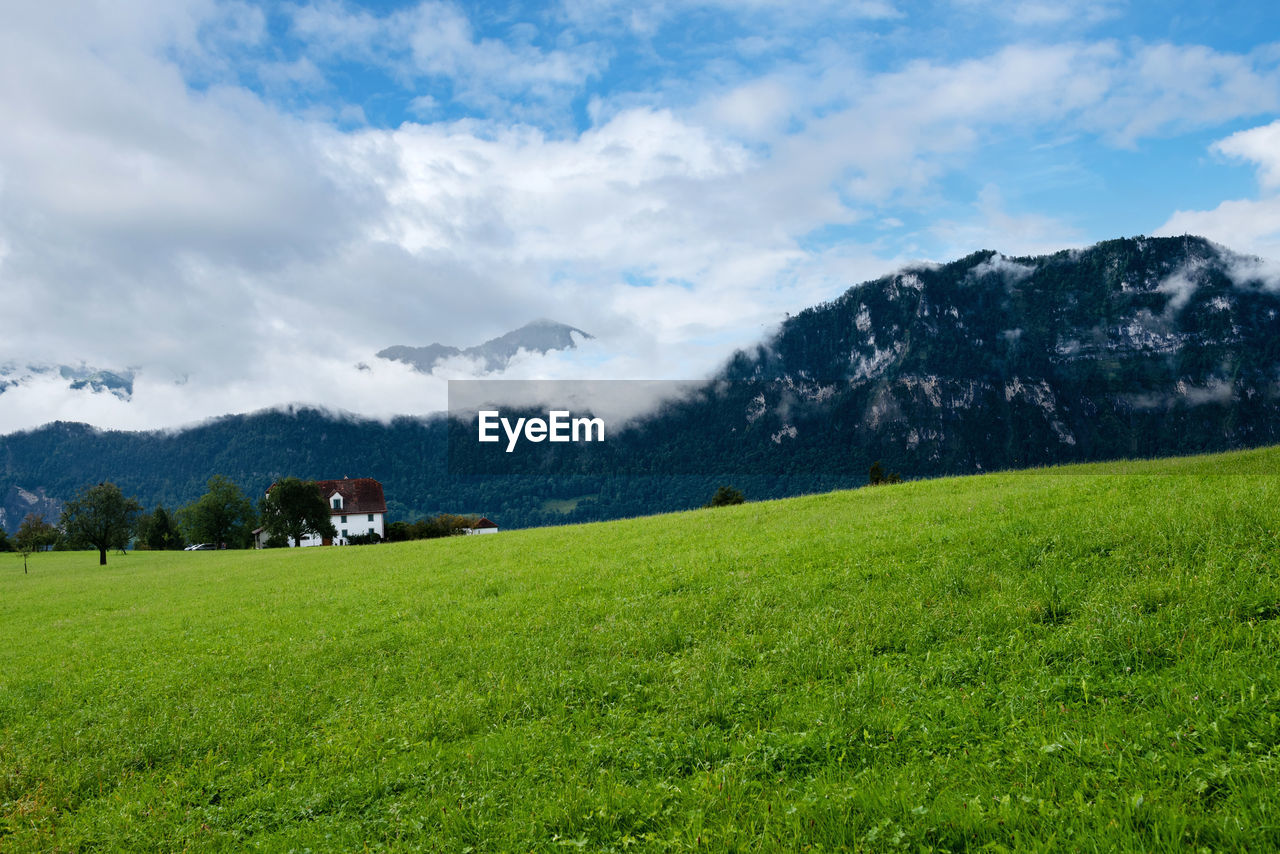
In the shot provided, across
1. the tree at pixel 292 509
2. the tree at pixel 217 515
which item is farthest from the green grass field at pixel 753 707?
the tree at pixel 217 515

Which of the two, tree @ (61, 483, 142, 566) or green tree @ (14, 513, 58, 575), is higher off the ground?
tree @ (61, 483, 142, 566)

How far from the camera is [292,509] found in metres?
89.8

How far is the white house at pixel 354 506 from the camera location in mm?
123188

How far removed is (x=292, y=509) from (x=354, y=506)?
119ft

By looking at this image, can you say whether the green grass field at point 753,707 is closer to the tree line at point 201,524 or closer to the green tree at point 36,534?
the tree line at point 201,524

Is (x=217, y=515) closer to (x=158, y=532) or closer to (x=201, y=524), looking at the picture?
(x=201, y=524)

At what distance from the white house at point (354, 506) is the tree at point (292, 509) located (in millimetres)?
29698

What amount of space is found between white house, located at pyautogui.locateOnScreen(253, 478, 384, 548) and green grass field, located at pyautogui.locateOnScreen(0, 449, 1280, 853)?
11165 cm

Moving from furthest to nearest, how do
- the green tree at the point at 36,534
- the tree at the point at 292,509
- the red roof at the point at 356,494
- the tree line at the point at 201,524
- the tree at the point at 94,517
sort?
the red roof at the point at 356,494, the green tree at the point at 36,534, the tree at the point at 292,509, the tree line at the point at 201,524, the tree at the point at 94,517

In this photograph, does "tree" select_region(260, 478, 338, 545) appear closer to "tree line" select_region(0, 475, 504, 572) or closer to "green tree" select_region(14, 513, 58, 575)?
"tree line" select_region(0, 475, 504, 572)

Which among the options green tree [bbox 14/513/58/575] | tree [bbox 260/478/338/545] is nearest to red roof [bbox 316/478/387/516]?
tree [bbox 260/478/338/545]

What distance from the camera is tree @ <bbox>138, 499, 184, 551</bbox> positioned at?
398 ft

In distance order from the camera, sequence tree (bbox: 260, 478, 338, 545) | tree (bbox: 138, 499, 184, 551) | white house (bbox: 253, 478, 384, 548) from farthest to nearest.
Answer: white house (bbox: 253, 478, 384, 548) < tree (bbox: 138, 499, 184, 551) < tree (bbox: 260, 478, 338, 545)

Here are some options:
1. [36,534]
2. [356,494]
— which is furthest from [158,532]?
[356,494]
